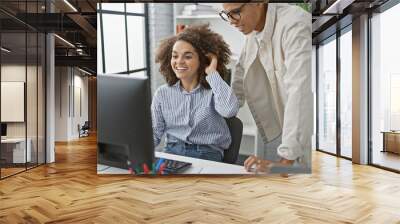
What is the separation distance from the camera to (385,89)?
23.7ft

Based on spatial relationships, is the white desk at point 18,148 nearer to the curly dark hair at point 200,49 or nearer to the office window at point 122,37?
the office window at point 122,37

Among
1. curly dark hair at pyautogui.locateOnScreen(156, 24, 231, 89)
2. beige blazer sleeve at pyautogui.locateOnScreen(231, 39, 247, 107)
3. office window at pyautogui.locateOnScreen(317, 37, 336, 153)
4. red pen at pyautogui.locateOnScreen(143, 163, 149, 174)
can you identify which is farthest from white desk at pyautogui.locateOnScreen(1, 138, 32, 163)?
office window at pyautogui.locateOnScreen(317, 37, 336, 153)

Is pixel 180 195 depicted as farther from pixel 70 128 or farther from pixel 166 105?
pixel 70 128

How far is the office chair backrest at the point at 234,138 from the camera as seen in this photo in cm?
573

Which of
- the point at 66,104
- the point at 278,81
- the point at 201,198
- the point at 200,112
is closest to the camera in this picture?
the point at 201,198

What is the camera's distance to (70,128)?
1591 centimetres

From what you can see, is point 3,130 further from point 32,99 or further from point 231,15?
point 231,15

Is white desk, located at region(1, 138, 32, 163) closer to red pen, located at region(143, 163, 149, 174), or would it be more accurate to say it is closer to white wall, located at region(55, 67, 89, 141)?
red pen, located at region(143, 163, 149, 174)

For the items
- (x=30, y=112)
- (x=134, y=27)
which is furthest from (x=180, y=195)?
(x=30, y=112)

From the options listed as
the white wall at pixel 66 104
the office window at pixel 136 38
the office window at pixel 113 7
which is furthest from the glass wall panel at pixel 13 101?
the white wall at pixel 66 104

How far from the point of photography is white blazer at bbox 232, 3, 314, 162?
5.74 m

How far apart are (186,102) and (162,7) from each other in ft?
4.72

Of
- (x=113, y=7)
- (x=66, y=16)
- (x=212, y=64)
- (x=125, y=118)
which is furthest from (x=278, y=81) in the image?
(x=66, y=16)

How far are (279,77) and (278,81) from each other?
6 centimetres
